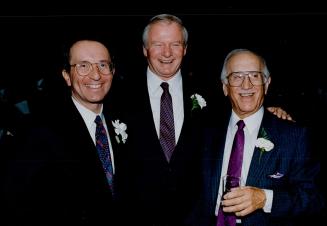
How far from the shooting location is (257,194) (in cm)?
206

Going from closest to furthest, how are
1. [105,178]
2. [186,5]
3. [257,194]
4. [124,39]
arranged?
[257,194] → [105,178] → [186,5] → [124,39]

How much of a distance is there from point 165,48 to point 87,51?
753 millimetres

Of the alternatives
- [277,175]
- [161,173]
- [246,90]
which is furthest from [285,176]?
[161,173]

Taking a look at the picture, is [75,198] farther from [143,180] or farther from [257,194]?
[257,194]

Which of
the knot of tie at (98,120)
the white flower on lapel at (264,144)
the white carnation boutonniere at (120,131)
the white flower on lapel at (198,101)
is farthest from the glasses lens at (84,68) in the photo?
the white flower on lapel at (264,144)

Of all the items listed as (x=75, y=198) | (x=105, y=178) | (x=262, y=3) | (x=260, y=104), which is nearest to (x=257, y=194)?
(x=260, y=104)

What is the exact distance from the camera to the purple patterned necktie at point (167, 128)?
278cm

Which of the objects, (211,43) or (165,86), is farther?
(211,43)

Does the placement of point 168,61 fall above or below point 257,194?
above

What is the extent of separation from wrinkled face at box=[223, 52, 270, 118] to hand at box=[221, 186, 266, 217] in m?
0.61

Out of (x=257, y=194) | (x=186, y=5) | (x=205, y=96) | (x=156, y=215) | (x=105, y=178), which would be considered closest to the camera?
(x=257, y=194)

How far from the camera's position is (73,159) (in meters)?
2.17

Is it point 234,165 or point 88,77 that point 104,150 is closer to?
point 88,77

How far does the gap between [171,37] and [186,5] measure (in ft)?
11.9
